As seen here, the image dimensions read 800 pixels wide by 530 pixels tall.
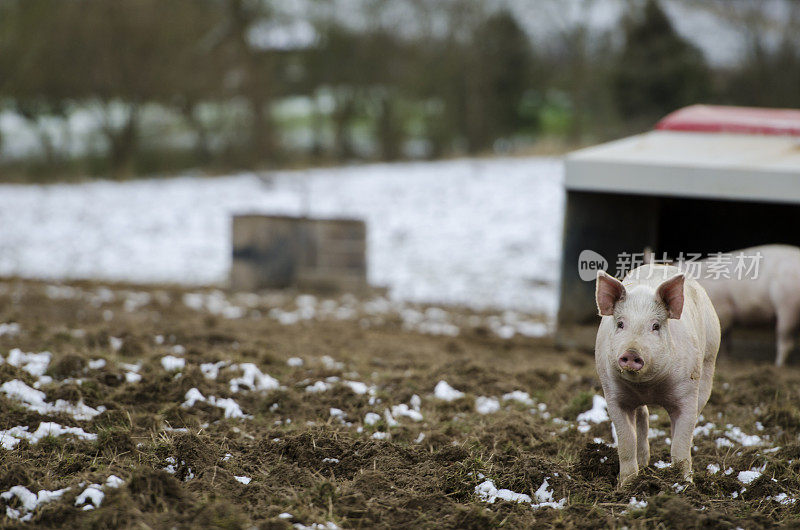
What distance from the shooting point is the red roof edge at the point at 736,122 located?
7508mm

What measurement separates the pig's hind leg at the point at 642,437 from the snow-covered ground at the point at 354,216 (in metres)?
5.58

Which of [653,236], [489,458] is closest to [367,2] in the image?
[653,236]

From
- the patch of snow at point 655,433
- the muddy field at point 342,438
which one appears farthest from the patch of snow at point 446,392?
the patch of snow at point 655,433

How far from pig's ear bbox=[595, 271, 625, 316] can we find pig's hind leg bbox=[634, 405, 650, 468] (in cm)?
59

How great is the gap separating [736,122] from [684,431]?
5.02 metres

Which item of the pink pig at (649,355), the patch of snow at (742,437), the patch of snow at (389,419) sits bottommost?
the patch of snow at (742,437)

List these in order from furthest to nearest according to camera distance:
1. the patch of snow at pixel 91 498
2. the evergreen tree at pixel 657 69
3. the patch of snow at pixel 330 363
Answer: the evergreen tree at pixel 657 69 → the patch of snow at pixel 330 363 → the patch of snow at pixel 91 498

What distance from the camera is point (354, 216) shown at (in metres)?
13.7

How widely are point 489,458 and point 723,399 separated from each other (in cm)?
201

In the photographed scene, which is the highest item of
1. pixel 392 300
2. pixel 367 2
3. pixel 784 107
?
pixel 367 2

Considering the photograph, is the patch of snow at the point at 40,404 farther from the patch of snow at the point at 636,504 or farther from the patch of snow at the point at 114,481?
the patch of snow at the point at 636,504

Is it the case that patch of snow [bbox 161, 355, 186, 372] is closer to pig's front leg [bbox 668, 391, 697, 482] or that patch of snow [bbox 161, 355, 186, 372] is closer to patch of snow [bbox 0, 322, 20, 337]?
patch of snow [bbox 0, 322, 20, 337]

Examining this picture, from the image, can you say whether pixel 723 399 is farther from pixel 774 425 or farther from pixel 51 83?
pixel 51 83

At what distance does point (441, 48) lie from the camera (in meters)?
23.1
